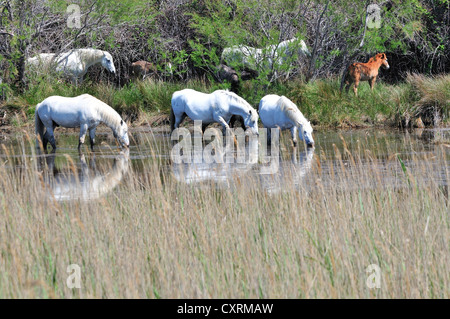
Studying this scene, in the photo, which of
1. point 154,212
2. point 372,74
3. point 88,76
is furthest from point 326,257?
point 88,76

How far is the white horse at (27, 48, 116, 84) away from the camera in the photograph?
1991cm

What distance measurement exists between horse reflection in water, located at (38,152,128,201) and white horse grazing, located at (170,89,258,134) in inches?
125

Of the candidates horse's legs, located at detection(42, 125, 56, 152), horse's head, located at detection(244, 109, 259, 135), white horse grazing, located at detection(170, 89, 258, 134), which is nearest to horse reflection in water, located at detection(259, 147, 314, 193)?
horse's head, located at detection(244, 109, 259, 135)

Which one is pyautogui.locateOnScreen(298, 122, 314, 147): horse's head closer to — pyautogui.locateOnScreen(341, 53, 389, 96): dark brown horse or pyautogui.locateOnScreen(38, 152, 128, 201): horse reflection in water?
pyautogui.locateOnScreen(38, 152, 128, 201): horse reflection in water

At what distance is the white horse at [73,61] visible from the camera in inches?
784

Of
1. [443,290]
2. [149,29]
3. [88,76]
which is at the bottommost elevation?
[443,290]

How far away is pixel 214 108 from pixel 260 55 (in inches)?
151

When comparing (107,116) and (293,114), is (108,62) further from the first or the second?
(293,114)

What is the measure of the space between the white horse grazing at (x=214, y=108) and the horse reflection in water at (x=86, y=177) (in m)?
3.16

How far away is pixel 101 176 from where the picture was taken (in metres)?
10.4

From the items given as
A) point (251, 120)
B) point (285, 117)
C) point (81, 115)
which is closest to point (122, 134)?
point (81, 115)

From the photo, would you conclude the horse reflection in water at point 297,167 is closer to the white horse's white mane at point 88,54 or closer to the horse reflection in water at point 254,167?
the horse reflection in water at point 254,167
